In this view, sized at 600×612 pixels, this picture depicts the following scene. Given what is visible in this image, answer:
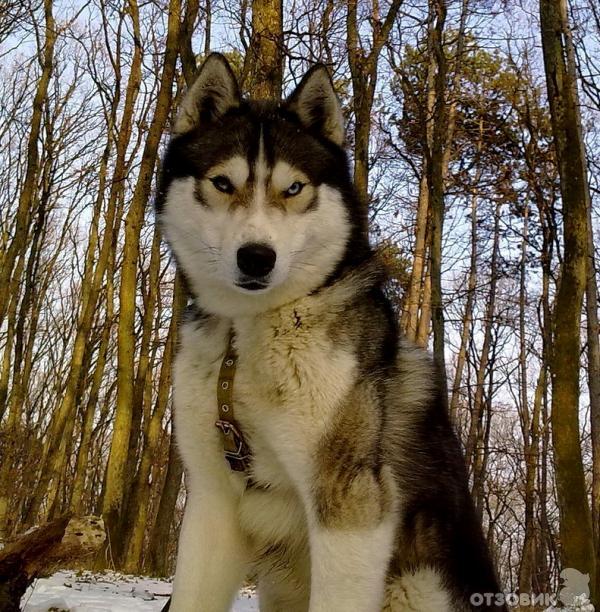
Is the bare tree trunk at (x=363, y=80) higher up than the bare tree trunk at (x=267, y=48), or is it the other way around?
the bare tree trunk at (x=363, y=80)

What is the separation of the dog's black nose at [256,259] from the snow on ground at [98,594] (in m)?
2.98

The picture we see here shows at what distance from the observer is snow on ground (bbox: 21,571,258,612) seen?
476 cm

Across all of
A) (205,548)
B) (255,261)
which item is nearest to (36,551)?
(205,548)

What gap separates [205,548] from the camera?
288 centimetres

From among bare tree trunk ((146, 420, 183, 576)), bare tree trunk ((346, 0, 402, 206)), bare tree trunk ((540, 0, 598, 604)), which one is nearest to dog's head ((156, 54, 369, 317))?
bare tree trunk ((540, 0, 598, 604))

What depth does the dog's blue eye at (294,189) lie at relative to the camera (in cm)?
284

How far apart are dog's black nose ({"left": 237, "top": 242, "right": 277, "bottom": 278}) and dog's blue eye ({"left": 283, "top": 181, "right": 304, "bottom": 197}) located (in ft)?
1.15

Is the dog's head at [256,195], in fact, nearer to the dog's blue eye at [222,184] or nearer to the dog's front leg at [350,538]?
the dog's blue eye at [222,184]

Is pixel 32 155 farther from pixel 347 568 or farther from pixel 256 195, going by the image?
pixel 347 568

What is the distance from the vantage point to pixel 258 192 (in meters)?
2.78

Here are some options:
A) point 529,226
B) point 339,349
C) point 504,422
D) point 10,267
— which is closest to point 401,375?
point 339,349

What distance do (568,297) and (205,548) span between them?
5.27 m

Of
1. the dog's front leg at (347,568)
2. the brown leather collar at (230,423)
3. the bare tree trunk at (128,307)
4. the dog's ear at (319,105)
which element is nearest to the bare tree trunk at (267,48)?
the dog's ear at (319,105)

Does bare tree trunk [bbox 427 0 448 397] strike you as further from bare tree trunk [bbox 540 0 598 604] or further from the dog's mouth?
the dog's mouth
